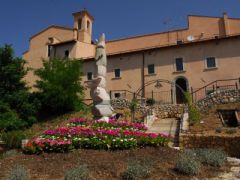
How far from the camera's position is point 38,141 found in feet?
25.1

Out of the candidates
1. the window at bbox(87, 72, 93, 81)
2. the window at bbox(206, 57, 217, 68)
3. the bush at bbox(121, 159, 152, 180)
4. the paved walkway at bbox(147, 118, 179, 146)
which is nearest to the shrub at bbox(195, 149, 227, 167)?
the bush at bbox(121, 159, 152, 180)

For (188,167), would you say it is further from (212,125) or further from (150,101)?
(150,101)

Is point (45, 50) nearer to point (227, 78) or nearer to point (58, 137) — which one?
point (227, 78)

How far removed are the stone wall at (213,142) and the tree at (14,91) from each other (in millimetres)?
12563

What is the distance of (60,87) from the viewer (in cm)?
1861

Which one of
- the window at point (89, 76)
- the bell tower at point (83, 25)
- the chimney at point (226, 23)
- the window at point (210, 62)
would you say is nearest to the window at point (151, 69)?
the window at point (210, 62)

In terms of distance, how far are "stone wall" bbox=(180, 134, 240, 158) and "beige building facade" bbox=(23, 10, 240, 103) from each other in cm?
1184

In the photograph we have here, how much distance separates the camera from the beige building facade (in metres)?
22.2

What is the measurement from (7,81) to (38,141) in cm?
1332

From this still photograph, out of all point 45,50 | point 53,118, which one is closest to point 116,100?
point 53,118

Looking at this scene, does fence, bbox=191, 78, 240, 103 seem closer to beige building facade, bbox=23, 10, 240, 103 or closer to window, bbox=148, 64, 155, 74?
beige building facade, bbox=23, 10, 240, 103

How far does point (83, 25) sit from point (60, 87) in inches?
666

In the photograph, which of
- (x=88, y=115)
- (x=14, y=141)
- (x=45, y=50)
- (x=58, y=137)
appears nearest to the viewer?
(x=58, y=137)

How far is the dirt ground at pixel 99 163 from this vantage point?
18.4 ft
